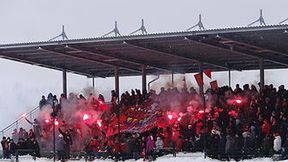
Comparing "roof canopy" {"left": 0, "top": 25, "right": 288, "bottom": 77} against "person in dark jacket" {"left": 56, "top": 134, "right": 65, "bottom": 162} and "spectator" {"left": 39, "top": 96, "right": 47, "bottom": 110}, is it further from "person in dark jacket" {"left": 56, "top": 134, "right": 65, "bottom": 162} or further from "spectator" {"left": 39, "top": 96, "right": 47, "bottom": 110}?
"person in dark jacket" {"left": 56, "top": 134, "right": 65, "bottom": 162}

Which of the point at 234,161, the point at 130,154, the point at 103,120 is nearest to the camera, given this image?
the point at 234,161

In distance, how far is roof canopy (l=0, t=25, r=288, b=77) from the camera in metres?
46.5

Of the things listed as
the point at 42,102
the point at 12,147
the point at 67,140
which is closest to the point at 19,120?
the point at 42,102

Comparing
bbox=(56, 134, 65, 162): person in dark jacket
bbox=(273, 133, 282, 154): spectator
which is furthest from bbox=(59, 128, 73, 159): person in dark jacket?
bbox=(273, 133, 282, 154): spectator

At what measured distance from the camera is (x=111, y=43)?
49688 millimetres

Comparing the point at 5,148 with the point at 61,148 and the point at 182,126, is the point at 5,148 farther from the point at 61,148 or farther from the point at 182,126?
the point at 182,126

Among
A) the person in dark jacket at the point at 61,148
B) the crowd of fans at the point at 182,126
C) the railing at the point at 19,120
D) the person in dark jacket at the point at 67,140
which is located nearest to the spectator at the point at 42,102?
the crowd of fans at the point at 182,126

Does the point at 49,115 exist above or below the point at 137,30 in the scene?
below

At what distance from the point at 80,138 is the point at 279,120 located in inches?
474

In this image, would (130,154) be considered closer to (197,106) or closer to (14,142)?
(197,106)

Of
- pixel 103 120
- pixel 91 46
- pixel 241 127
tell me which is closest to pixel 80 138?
pixel 103 120

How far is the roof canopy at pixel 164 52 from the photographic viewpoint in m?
46.5

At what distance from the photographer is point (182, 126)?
47.9m

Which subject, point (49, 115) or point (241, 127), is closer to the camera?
point (241, 127)
